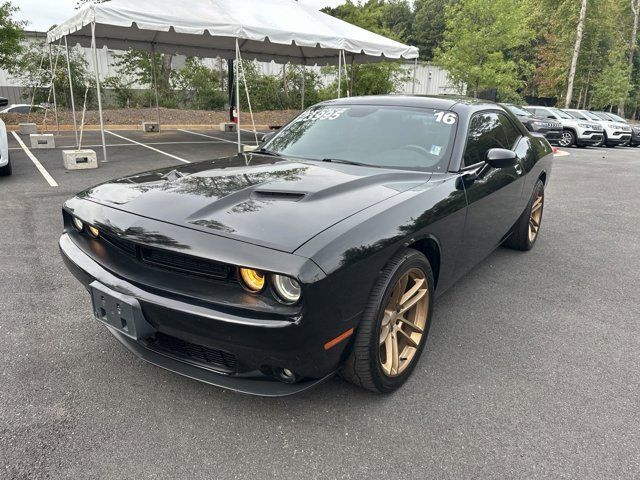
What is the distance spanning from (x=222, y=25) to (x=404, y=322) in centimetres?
845

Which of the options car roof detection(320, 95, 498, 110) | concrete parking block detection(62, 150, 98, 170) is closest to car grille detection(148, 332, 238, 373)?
car roof detection(320, 95, 498, 110)

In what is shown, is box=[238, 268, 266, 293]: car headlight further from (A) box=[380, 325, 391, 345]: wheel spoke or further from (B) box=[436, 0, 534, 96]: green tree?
(B) box=[436, 0, 534, 96]: green tree

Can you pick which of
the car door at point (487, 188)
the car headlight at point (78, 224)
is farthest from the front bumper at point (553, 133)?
the car headlight at point (78, 224)

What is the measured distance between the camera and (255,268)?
185 cm

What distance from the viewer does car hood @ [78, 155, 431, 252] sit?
2064 mm

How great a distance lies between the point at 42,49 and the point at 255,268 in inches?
855

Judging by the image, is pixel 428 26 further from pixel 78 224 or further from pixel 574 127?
pixel 78 224

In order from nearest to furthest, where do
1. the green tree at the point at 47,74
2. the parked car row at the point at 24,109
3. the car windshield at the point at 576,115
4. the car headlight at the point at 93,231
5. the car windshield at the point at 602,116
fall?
1. the car headlight at the point at 93,231
2. the parked car row at the point at 24,109
3. the green tree at the point at 47,74
4. the car windshield at the point at 576,115
5. the car windshield at the point at 602,116

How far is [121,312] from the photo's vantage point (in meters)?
2.13

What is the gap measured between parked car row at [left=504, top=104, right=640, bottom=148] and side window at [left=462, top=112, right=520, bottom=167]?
1498 centimetres

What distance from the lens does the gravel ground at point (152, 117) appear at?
1717 centimetres

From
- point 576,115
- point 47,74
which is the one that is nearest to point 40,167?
point 47,74

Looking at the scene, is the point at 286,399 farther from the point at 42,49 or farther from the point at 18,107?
the point at 42,49

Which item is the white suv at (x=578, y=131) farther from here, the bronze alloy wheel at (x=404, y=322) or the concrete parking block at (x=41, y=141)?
the bronze alloy wheel at (x=404, y=322)
